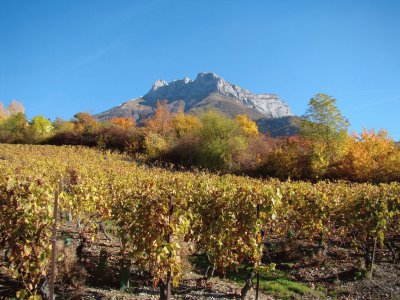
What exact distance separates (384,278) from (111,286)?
27.4ft

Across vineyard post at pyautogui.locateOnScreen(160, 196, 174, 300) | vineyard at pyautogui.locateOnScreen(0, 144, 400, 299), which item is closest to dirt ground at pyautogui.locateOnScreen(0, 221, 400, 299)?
vineyard at pyautogui.locateOnScreen(0, 144, 400, 299)

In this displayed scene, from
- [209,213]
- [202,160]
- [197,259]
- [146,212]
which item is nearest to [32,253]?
[146,212]

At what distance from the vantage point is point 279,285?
9117mm

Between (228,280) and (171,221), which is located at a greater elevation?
(171,221)

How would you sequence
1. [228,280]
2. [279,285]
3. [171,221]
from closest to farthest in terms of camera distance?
[171,221]
[279,285]
[228,280]

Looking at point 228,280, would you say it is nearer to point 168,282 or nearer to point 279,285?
point 279,285

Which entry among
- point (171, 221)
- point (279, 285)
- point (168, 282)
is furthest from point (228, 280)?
point (171, 221)

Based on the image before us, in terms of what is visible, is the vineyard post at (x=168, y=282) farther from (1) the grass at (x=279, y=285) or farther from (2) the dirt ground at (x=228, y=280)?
(1) the grass at (x=279, y=285)

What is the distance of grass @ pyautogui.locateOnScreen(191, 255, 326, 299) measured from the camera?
862 cm

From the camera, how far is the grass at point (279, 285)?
8.62 metres

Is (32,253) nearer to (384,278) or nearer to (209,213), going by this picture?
(209,213)

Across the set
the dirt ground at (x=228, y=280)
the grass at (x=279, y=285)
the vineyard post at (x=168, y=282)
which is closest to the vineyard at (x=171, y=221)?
the vineyard post at (x=168, y=282)

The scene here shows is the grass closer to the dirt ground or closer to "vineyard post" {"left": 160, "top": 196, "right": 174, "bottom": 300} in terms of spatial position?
the dirt ground

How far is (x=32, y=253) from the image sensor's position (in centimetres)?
540
